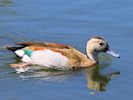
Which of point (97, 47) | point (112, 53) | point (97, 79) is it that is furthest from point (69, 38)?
point (97, 79)

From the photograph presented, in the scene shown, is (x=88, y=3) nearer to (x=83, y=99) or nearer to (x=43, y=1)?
(x=43, y=1)

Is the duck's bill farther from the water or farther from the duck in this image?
the water

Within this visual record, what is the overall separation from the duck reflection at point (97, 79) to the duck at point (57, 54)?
0.14 meters

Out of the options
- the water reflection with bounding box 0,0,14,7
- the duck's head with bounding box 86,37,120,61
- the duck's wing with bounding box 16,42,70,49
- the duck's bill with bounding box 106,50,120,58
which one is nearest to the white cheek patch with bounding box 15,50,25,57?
the duck's wing with bounding box 16,42,70,49

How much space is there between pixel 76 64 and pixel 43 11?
329 cm

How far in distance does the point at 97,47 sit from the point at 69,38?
1.35 m

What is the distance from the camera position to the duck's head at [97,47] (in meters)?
12.4

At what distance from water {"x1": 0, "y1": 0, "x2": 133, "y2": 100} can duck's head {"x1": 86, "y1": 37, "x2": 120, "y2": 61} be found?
29 centimetres

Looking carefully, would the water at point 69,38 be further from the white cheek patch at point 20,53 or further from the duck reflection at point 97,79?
the white cheek patch at point 20,53

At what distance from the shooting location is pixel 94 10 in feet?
50.5

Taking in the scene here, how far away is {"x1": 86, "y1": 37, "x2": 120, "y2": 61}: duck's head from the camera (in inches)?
487

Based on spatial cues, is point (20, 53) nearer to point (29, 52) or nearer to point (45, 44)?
point (29, 52)

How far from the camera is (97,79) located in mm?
12039

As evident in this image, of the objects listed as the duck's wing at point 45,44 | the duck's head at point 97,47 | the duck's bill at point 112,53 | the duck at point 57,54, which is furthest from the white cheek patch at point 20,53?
the duck's bill at point 112,53
